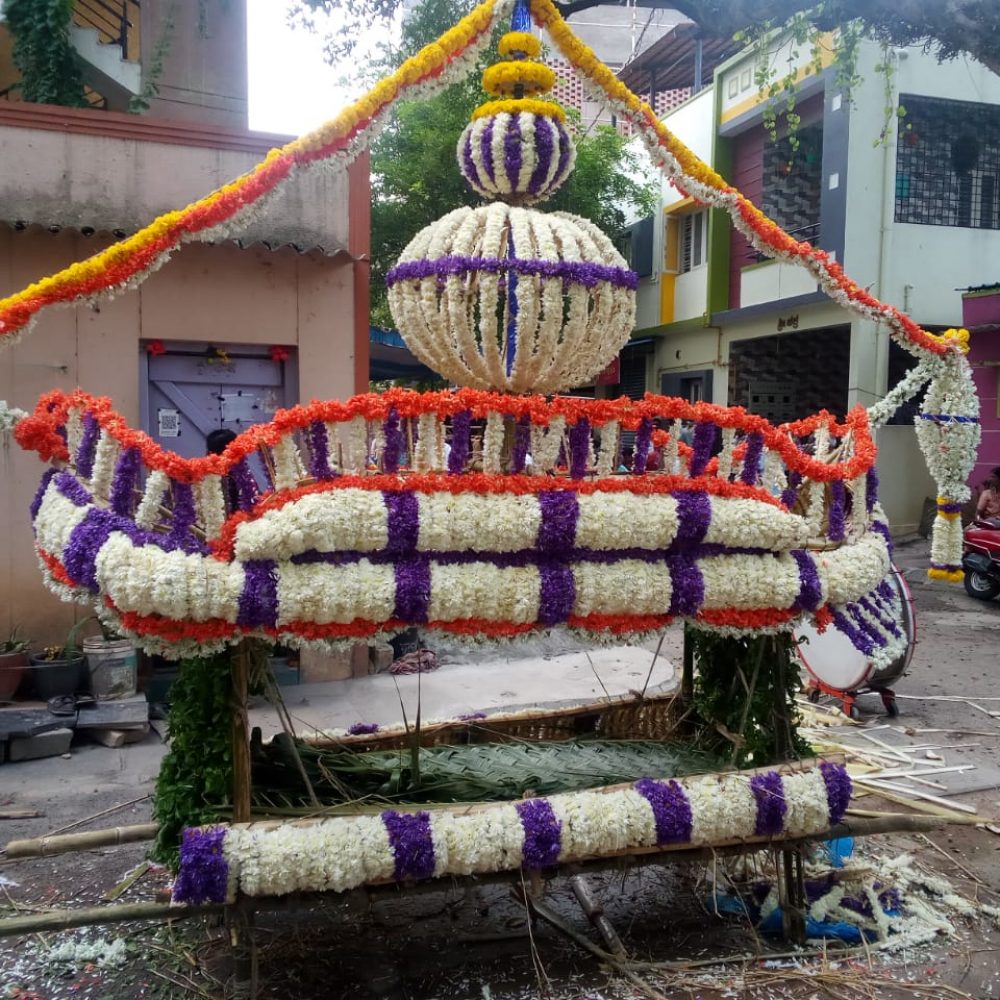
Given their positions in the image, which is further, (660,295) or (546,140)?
(660,295)

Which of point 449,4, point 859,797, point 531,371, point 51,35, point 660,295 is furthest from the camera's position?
point 660,295

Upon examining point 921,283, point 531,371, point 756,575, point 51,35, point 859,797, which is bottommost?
point 859,797

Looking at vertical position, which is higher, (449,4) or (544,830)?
(449,4)

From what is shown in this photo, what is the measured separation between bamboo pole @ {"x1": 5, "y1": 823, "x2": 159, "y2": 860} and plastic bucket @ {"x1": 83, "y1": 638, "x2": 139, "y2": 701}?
331 cm

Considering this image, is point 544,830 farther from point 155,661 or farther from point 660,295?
point 660,295

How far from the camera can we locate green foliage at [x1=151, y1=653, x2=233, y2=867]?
10.5ft

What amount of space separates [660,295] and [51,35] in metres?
12.1

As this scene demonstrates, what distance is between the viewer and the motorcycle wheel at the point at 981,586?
10750 millimetres

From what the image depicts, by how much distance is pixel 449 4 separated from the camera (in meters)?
13.2

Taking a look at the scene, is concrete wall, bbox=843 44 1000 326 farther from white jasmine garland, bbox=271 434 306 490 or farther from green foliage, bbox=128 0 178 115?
white jasmine garland, bbox=271 434 306 490

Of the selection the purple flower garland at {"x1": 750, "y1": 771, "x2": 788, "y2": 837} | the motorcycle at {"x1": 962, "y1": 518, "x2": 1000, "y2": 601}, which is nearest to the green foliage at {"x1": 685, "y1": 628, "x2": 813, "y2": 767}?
the purple flower garland at {"x1": 750, "y1": 771, "x2": 788, "y2": 837}

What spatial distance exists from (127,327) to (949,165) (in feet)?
39.9

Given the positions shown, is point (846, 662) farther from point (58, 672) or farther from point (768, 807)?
point (58, 672)

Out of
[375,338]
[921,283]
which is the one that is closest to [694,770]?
[375,338]
